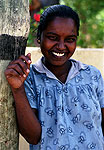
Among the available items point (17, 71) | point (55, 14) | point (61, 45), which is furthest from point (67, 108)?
point (55, 14)

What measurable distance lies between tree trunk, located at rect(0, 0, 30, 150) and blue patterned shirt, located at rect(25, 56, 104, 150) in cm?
23

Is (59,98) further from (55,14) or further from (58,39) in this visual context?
(55,14)

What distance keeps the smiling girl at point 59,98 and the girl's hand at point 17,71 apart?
0.21 meters

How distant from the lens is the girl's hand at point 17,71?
169 centimetres

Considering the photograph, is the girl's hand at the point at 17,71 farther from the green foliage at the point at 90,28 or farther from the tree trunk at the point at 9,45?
the green foliage at the point at 90,28

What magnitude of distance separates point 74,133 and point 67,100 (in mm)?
242

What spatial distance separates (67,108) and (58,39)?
0.50 metres

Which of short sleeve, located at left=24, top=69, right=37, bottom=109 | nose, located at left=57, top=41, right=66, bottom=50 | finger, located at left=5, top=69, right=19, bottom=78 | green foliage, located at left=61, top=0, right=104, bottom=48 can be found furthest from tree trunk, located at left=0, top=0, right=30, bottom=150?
green foliage, located at left=61, top=0, right=104, bottom=48

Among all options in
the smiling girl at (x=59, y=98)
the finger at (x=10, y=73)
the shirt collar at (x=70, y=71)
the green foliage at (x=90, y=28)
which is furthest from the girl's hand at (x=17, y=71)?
the green foliage at (x=90, y=28)

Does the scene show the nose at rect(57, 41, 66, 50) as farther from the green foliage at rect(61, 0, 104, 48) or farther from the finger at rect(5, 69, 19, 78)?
the green foliage at rect(61, 0, 104, 48)

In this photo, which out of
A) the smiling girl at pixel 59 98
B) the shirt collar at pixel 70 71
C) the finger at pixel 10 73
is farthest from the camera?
the shirt collar at pixel 70 71

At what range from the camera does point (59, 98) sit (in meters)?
2.07

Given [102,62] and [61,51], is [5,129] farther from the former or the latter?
[102,62]

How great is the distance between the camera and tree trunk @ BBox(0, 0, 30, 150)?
1714 mm
